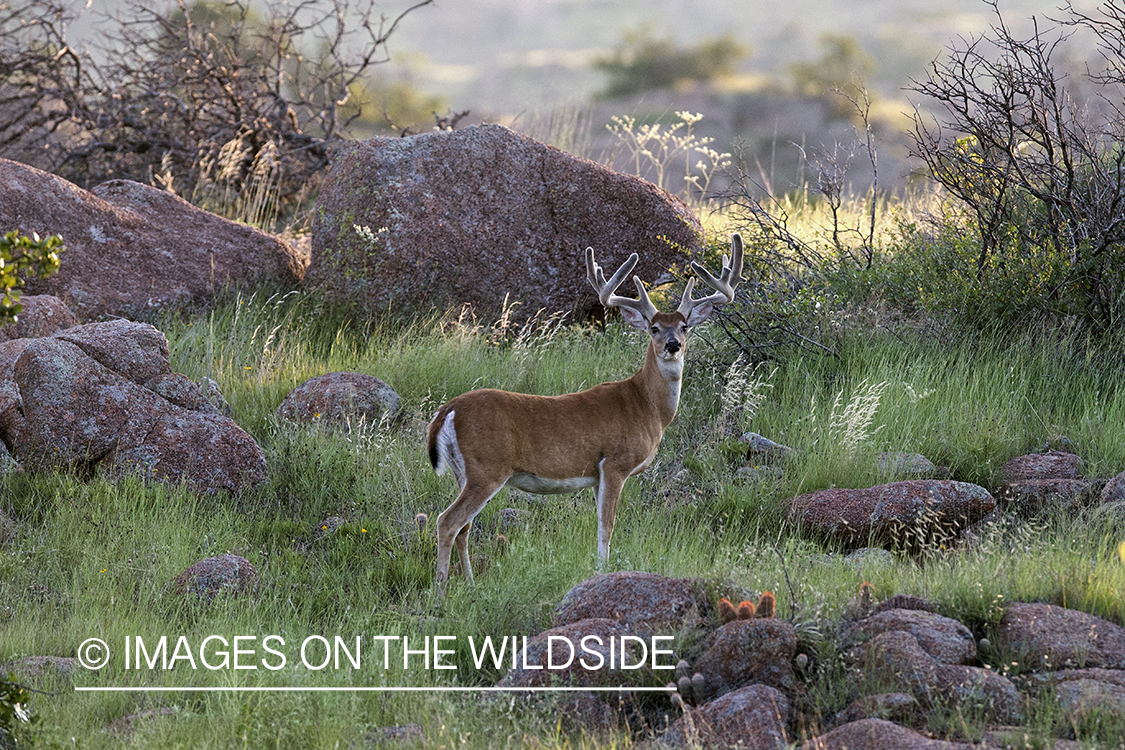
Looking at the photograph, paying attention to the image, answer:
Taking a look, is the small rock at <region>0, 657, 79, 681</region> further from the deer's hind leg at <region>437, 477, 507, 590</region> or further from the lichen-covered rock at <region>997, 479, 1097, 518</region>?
the lichen-covered rock at <region>997, 479, 1097, 518</region>

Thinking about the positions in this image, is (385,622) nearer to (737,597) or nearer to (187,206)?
(737,597)

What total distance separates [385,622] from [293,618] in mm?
480

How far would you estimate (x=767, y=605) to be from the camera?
199 inches

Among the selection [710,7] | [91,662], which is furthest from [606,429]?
[710,7]

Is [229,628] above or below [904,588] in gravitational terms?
below

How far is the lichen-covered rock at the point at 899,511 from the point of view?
7109 mm

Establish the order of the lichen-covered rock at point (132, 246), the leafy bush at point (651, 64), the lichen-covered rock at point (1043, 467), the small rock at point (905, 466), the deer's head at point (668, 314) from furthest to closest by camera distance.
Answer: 1. the leafy bush at point (651, 64)
2. the lichen-covered rock at point (132, 246)
3. the small rock at point (905, 466)
4. the lichen-covered rock at point (1043, 467)
5. the deer's head at point (668, 314)

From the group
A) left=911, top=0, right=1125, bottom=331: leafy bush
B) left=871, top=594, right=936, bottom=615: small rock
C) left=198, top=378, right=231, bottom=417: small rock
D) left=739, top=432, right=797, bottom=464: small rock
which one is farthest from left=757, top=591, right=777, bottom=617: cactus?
left=911, top=0, right=1125, bottom=331: leafy bush

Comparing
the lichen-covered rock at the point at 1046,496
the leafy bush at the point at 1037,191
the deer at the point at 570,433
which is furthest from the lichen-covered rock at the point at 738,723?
the leafy bush at the point at 1037,191

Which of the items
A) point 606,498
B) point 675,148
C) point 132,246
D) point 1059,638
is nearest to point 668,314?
point 606,498

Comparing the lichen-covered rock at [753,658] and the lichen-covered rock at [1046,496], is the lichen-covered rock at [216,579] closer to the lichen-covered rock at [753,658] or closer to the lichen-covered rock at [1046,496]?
the lichen-covered rock at [753,658]

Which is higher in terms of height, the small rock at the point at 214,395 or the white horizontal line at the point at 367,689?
the small rock at the point at 214,395

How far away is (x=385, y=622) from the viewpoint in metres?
6.21
